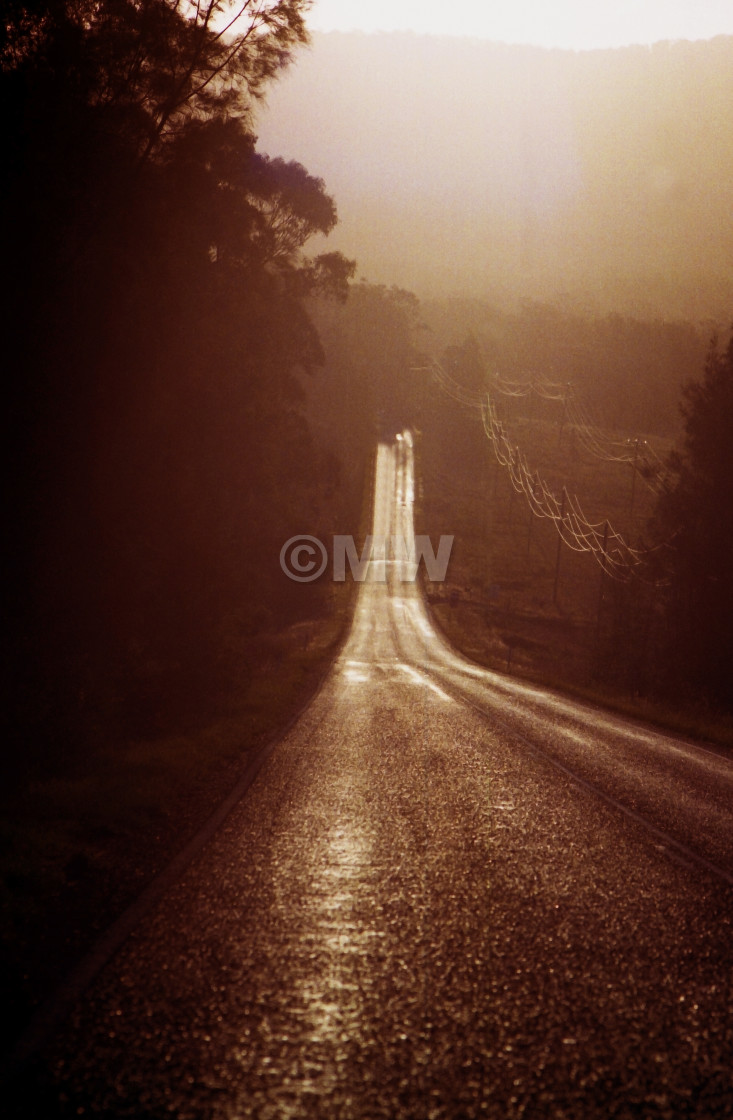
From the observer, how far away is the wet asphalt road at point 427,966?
140 inches

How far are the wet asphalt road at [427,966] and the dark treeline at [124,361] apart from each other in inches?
177

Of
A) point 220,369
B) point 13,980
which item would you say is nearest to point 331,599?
point 220,369

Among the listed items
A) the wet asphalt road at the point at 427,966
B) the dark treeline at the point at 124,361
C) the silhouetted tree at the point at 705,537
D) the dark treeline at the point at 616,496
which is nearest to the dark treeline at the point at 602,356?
the dark treeline at the point at 616,496

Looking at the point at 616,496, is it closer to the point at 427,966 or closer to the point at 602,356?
the point at 602,356

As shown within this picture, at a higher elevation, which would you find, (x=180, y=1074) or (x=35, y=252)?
(x=35, y=252)

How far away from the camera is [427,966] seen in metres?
4.80

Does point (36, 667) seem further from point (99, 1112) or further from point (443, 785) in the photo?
point (99, 1112)

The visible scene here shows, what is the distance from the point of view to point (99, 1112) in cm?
331

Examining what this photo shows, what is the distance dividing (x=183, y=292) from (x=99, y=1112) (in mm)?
17082

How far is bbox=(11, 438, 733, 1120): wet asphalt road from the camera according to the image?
3.55 meters

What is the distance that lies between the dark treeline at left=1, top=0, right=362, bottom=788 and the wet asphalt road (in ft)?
14.8

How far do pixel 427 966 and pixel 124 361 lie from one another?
1250cm

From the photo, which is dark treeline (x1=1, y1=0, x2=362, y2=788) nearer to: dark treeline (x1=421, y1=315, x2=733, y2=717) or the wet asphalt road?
the wet asphalt road

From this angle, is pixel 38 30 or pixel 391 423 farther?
A: pixel 391 423
